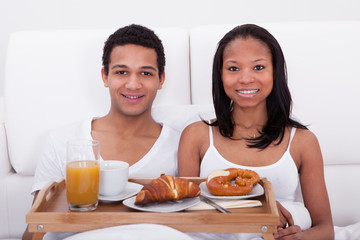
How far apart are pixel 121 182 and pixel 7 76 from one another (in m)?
1.01

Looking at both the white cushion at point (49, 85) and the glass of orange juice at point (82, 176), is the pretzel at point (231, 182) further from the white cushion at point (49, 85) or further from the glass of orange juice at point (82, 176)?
the white cushion at point (49, 85)

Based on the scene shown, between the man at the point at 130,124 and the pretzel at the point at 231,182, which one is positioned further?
the man at the point at 130,124

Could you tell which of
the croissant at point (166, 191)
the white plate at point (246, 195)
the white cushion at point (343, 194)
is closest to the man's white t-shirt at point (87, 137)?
the white plate at point (246, 195)

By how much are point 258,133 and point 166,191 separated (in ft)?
2.08

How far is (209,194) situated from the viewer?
117 cm

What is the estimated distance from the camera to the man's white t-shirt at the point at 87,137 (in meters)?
1.60

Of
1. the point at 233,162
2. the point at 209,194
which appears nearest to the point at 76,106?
the point at 233,162

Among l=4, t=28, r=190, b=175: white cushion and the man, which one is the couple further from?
l=4, t=28, r=190, b=175: white cushion

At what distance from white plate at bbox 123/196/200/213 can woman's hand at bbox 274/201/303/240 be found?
0.31m

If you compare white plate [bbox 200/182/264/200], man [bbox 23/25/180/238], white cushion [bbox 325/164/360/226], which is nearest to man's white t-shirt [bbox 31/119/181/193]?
man [bbox 23/25/180/238]

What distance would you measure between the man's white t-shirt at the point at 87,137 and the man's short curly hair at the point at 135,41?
27 cm

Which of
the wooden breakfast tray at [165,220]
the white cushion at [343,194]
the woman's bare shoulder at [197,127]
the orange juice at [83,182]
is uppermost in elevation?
the woman's bare shoulder at [197,127]

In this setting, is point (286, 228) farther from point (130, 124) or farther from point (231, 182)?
point (130, 124)

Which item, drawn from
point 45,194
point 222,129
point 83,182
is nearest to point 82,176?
point 83,182
